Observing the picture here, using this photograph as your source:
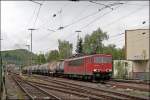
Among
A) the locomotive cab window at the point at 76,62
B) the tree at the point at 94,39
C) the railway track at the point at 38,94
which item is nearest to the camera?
the railway track at the point at 38,94

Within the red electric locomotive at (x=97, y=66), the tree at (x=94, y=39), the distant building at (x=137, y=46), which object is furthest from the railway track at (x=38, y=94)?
the tree at (x=94, y=39)

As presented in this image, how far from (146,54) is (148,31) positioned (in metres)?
4.11

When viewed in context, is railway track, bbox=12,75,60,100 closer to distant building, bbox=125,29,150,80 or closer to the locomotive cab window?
the locomotive cab window

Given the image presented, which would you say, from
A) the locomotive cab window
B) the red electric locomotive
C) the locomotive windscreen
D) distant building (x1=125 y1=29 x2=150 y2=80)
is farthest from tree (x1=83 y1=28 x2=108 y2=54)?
the locomotive windscreen

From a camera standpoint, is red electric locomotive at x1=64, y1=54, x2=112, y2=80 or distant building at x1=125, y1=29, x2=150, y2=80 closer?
red electric locomotive at x1=64, y1=54, x2=112, y2=80

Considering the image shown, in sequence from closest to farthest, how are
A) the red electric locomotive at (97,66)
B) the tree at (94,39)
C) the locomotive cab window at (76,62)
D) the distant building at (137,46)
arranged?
1. the red electric locomotive at (97,66)
2. the locomotive cab window at (76,62)
3. the distant building at (137,46)
4. the tree at (94,39)

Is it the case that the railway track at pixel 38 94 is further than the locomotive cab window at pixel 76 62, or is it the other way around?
the locomotive cab window at pixel 76 62

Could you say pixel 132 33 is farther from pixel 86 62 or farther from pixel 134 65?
pixel 86 62

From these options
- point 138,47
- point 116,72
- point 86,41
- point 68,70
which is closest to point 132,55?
point 138,47

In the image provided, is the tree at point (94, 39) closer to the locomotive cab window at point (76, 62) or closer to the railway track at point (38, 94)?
the locomotive cab window at point (76, 62)

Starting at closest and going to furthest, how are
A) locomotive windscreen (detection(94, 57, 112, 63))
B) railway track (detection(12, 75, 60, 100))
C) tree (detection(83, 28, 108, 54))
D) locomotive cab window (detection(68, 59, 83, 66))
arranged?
railway track (detection(12, 75, 60, 100)), locomotive windscreen (detection(94, 57, 112, 63)), locomotive cab window (detection(68, 59, 83, 66)), tree (detection(83, 28, 108, 54))

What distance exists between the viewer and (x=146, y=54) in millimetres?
66688

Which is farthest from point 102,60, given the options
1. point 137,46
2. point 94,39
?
point 94,39

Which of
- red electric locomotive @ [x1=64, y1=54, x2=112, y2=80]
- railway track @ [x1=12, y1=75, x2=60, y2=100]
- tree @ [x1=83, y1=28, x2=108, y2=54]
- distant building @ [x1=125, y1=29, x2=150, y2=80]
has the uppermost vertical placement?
tree @ [x1=83, y1=28, x2=108, y2=54]
